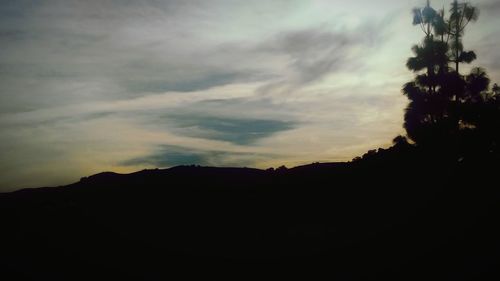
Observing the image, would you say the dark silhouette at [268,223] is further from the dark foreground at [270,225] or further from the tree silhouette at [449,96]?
the tree silhouette at [449,96]

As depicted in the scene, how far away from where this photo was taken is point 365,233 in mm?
11680

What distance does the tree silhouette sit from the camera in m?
22.1

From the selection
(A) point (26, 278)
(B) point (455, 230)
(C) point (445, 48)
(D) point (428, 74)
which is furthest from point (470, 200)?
(C) point (445, 48)

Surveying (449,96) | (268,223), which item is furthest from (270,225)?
(449,96)

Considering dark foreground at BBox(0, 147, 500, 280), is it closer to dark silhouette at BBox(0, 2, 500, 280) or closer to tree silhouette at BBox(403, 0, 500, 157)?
dark silhouette at BBox(0, 2, 500, 280)

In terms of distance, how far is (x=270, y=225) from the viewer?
42.0ft

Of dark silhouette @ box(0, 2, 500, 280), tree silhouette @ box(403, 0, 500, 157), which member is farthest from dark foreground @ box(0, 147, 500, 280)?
tree silhouette @ box(403, 0, 500, 157)

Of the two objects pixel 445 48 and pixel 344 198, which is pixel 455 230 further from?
pixel 445 48

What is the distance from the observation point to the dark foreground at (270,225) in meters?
10.7

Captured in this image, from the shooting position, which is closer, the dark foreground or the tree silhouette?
the dark foreground

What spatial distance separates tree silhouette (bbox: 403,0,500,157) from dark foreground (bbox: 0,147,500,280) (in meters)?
7.46

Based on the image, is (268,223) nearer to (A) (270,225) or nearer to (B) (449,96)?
(A) (270,225)

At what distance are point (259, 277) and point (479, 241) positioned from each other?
517 cm

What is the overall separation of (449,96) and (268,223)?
15.4 meters
